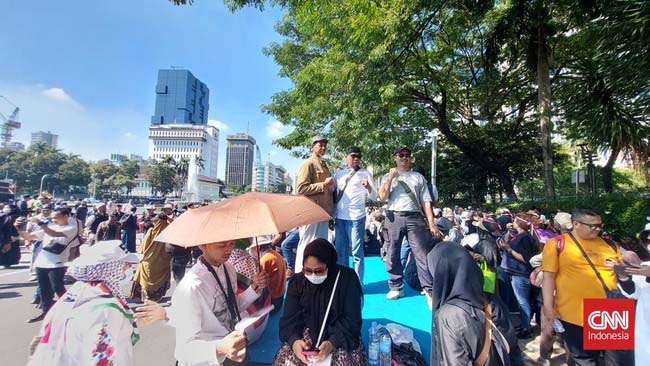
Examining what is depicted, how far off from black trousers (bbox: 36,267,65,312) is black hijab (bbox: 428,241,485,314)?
18.4 feet

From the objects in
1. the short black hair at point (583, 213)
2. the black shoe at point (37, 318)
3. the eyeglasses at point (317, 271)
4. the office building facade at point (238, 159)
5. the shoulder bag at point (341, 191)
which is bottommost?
the black shoe at point (37, 318)

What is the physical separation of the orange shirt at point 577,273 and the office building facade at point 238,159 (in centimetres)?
13487

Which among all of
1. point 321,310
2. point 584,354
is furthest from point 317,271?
point 584,354

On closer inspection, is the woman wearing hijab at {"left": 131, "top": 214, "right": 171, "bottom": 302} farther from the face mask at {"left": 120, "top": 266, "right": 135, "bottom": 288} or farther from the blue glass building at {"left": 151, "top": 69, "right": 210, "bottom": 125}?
the blue glass building at {"left": 151, "top": 69, "right": 210, "bottom": 125}

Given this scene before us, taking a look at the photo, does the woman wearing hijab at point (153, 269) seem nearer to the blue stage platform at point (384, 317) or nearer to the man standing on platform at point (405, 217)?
the blue stage platform at point (384, 317)

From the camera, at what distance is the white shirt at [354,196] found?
418cm

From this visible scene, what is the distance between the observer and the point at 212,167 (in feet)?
481

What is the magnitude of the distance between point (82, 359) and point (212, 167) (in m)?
154

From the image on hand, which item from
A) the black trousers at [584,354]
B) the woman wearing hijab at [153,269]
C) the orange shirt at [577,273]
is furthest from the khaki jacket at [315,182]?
the woman wearing hijab at [153,269]

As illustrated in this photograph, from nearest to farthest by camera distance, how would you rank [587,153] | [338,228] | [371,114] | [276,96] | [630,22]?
1. [338,228]
2. [630,22]
3. [371,114]
4. [587,153]
5. [276,96]

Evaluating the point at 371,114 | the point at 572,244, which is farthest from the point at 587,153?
the point at 572,244

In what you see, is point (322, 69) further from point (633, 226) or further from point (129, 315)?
point (129, 315)

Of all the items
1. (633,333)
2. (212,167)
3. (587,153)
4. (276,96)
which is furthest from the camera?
(212,167)

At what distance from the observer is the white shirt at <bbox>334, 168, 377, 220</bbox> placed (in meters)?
4.18
